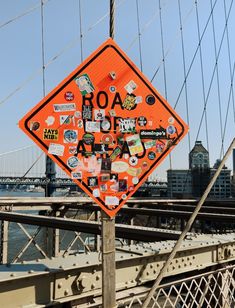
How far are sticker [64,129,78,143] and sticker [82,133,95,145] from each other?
51 millimetres

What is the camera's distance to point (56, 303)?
2.53 m

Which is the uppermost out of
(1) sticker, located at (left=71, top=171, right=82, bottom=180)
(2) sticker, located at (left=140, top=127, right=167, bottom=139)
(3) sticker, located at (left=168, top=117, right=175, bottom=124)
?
(3) sticker, located at (left=168, top=117, right=175, bottom=124)

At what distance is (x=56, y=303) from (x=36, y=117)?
1241 mm

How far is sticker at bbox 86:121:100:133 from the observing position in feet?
7.57

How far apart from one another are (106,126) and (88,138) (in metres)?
0.14

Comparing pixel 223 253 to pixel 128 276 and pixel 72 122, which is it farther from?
pixel 72 122

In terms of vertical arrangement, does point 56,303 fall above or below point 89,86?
below

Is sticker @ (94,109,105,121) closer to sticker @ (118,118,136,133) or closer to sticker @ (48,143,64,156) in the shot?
sticker @ (118,118,136,133)

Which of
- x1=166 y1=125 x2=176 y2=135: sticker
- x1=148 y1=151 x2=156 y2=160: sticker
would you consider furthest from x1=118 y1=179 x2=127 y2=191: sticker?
x1=166 y1=125 x2=176 y2=135: sticker

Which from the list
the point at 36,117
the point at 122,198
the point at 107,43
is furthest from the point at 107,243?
the point at 107,43

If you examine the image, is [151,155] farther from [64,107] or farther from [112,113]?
[64,107]

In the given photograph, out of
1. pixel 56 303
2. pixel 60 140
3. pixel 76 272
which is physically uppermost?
pixel 60 140

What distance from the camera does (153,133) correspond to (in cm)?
250

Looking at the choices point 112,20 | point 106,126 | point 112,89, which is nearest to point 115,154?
point 106,126
